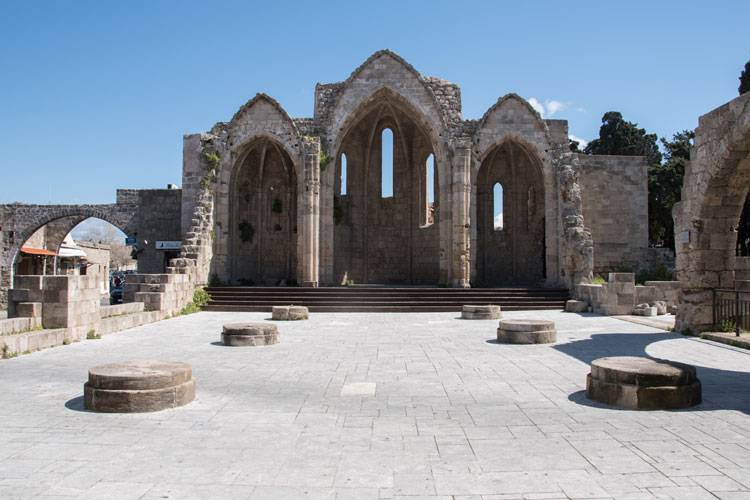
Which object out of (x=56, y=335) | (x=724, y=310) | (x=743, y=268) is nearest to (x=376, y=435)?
(x=56, y=335)

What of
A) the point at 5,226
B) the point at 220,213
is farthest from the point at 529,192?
the point at 5,226

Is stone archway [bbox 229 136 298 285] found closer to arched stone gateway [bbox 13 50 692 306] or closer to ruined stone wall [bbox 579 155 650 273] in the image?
arched stone gateway [bbox 13 50 692 306]

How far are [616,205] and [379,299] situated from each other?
38.4ft

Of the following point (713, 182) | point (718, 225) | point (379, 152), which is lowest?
point (718, 225)

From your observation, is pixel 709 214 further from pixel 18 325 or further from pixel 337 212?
pixel 337 212

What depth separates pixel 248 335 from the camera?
1006cm

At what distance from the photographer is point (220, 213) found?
68.0 feet

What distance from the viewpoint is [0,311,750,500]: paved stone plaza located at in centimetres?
353

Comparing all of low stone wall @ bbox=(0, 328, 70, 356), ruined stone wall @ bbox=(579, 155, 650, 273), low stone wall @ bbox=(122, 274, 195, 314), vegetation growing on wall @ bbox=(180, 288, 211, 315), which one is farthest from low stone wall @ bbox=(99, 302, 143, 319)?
ruined stone wall @ bbox=(579, 155, 650, 273)

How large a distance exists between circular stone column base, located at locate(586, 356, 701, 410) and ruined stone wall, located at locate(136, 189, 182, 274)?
69.4 feet

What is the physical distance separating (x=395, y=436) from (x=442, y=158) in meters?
17.2

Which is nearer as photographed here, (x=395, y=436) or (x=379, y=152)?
(x=395, y=436)

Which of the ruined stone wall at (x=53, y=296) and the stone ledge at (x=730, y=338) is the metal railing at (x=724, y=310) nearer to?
the stone ledge at (x=730, y=338)

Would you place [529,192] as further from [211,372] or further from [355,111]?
[211,372]
